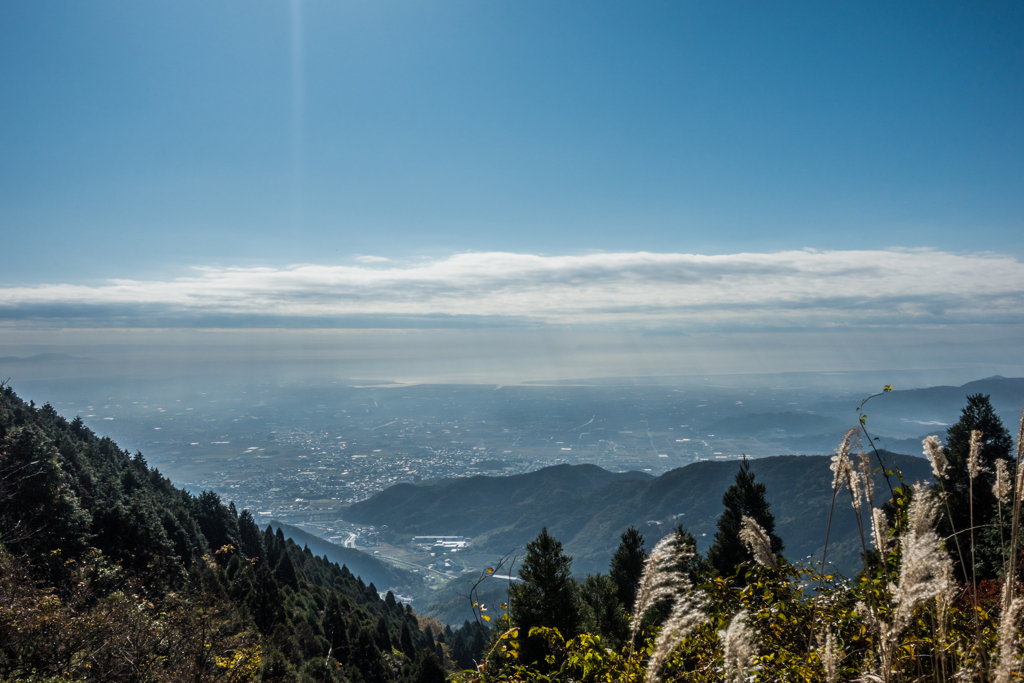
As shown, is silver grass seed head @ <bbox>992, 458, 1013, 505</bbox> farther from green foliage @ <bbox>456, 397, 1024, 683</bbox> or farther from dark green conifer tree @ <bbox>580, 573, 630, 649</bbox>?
dark green conifer tree @ <bbox>580, 573, 630, 649</bbox>

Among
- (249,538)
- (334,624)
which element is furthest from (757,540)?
(249,538)

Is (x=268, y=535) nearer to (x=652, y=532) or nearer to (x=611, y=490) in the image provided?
(x=652, y=532)

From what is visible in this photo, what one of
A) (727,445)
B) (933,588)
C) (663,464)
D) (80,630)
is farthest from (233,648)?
(727,445)

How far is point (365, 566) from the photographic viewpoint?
10150 centimetres

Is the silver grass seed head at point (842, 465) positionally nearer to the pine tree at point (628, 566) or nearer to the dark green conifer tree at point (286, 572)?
the pine tree at point (628, 566)

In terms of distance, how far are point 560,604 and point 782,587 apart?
303 inches

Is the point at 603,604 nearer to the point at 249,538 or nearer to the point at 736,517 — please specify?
the point at 736,517

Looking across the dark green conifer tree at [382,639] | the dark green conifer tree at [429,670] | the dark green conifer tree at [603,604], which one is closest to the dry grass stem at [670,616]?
the dark green conifer tree at [603,604]

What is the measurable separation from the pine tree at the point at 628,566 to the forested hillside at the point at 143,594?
24.7 ft

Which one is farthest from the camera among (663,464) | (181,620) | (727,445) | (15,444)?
(727,445)

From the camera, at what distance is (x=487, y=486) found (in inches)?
6255

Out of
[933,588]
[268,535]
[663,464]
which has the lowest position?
[663,464]

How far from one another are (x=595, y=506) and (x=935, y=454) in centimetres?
14293

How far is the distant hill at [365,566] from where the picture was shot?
98.4m
